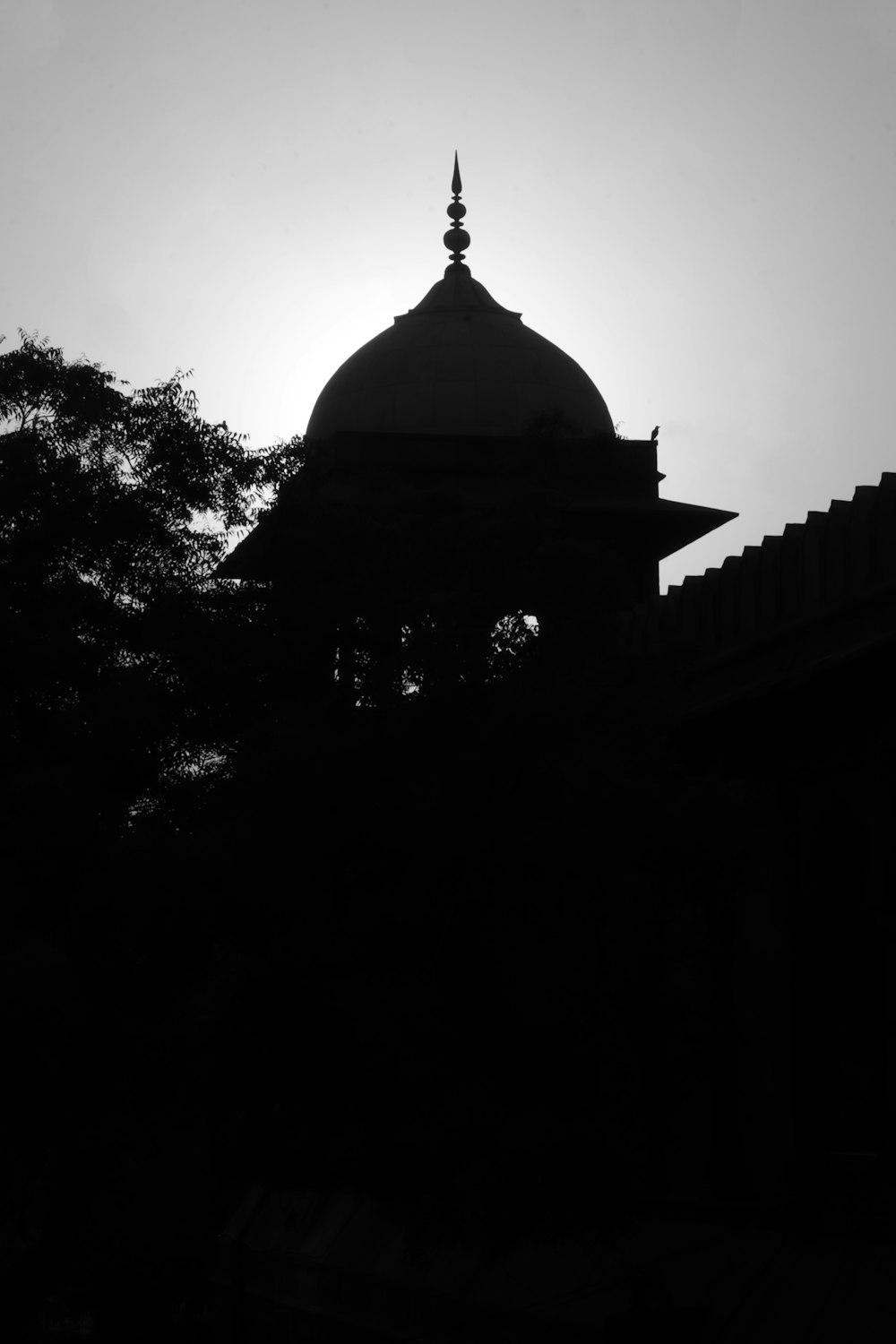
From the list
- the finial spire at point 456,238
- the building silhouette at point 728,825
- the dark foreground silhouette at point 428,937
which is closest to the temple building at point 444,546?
the building silhouette at point 728,825

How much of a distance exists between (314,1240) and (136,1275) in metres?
3.49

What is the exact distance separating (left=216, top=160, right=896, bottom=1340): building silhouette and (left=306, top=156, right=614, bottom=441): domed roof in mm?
9237

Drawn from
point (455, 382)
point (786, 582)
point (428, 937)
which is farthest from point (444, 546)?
point (455, 382)

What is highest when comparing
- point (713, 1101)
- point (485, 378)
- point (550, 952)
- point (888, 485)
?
point (485, 378)

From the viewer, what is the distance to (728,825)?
12.9 m

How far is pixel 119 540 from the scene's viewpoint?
16.5m

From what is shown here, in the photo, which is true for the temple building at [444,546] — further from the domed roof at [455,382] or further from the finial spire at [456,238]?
the finial spire at [456,238]

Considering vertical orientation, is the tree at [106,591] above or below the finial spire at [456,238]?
below

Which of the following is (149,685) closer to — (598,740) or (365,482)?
(365,482)

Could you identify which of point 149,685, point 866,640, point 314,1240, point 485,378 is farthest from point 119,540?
point 485,378

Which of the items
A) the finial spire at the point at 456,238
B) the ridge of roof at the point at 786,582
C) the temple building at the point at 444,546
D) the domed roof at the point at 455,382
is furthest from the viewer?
the finial spire at the point at 456,238

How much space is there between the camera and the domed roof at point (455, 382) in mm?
27422

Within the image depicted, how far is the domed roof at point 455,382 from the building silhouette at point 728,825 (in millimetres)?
9237

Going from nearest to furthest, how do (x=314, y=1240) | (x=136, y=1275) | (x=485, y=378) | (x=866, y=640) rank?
(x=866, y=640) → (x=136, y=1275) → (x=314, y=1240) → (x=485, y=378)
